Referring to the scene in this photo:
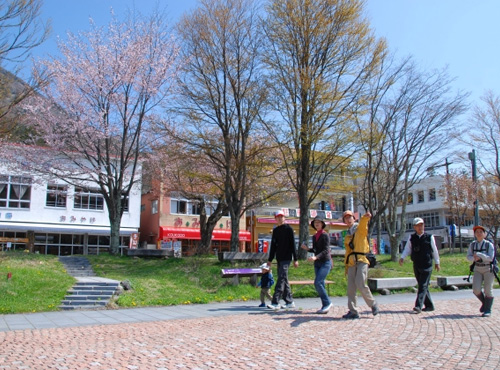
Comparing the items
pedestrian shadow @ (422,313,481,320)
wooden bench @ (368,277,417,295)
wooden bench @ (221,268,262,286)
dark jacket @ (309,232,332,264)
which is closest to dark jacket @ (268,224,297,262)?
dark jacket @ (309,232,332,264)

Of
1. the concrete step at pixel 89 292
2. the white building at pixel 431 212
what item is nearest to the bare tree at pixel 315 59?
the concrete step at pixel 89 292

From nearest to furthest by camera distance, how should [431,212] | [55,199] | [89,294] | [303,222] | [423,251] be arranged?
[423,251] < [89,294] < [303,222] < [55,199] < [431,212]

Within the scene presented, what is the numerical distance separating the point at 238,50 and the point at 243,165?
4503 millimetres

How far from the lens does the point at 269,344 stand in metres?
6.18

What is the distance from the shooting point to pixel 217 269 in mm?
15438

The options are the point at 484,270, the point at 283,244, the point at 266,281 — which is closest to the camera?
the point at 484,270

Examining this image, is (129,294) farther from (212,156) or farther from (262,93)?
(262,93)

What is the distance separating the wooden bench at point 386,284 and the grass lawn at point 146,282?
0.84m

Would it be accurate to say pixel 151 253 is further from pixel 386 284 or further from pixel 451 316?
pixel 451 316

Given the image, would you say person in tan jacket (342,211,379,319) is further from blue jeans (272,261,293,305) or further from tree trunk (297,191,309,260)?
tree trunk (297,191,309,260)

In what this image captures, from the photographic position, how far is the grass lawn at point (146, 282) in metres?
10.9

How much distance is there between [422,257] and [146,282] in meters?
7.71

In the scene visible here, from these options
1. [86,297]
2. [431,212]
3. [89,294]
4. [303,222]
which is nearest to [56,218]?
[303,222]

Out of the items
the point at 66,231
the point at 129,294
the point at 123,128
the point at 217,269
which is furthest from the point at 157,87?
the point at 66,231
